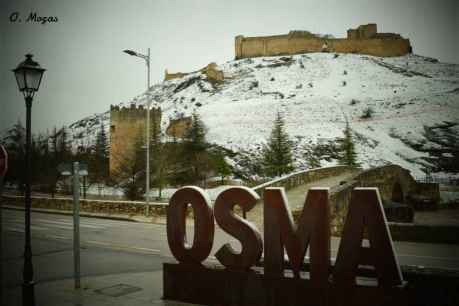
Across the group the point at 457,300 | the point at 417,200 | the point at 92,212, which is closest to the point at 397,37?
the point at 417,200

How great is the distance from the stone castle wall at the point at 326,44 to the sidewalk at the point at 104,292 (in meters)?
116

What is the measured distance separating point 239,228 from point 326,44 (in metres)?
119

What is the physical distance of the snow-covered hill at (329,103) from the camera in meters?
57.7

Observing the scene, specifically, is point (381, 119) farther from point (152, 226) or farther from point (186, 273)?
point (186, 273)

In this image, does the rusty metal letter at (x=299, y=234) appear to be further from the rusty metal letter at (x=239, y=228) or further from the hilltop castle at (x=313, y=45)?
the hilltop castle at (x=313, y=45)

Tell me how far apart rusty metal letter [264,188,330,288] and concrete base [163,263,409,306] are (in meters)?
0.16

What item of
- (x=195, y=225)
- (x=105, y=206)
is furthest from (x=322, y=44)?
(x=195, y=225)

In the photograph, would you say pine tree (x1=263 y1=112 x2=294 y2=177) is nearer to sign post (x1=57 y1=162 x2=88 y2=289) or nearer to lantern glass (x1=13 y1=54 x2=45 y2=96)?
sign post (x1=57 y1=162 x2=88 y2=289)

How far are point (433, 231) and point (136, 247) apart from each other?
10.2m

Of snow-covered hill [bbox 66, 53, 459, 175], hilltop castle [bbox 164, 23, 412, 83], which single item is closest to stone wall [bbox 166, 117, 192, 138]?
snow-covered hill [bbox 66, 53, 459, 175]

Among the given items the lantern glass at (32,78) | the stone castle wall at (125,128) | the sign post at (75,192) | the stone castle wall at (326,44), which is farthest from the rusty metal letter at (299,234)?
the stone castle wall at (326,44)

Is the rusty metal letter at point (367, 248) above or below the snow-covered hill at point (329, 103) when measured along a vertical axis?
below

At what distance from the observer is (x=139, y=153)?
36.4 meters

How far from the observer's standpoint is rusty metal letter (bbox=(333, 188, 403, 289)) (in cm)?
518
